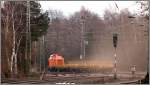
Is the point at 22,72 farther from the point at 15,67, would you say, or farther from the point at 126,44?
the point at 126,44

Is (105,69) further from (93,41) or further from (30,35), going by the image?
(30,35)

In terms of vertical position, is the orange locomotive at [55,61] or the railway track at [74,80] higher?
the orange locomotive at [55,61]

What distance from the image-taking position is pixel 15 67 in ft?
36.3

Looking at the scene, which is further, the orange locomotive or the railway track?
the orange locomotive

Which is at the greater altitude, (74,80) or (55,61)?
(55,61)

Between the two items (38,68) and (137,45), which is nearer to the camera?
(137,45)

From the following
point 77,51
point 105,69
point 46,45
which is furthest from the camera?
point 46,45

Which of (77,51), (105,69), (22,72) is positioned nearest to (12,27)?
(22,72)

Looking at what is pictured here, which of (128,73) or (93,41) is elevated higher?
(93,41)

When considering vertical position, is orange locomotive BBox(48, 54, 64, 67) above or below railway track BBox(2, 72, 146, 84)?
above

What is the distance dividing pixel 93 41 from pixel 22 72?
255 cm

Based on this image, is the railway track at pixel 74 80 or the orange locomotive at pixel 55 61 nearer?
the railway track at pixel 74 80

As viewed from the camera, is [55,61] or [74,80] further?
[55,61]

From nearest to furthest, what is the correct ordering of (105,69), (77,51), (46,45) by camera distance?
(105,69), (77,51), (46,45)
